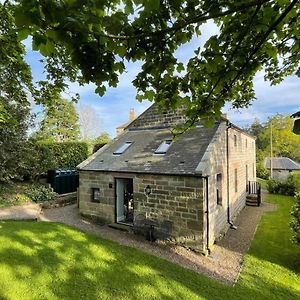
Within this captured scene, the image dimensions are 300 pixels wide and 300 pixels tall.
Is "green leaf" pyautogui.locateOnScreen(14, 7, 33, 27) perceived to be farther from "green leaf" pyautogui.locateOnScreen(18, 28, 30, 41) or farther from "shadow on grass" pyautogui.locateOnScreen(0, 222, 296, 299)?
"shadow on grass" pyautogui.locateOnScreen(0, 222, 296, 299)

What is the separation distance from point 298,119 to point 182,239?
806 centimetres

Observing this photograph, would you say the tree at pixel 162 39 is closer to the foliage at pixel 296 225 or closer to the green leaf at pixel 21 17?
the green leaf at pixel 21 17

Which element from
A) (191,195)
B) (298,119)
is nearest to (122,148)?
(191,195)

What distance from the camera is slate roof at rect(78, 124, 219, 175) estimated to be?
33.1 ft

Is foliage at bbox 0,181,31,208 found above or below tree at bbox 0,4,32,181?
below

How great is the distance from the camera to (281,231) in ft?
38.5

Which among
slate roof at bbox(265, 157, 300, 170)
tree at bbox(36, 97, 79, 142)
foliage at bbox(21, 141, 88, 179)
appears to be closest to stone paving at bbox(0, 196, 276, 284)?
foliage at bbox(21, 141, 88, 179)

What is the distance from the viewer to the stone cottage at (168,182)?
30.4 ft

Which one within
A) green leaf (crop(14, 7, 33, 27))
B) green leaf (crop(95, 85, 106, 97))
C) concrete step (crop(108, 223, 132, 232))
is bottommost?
concrete step (crop(108, 223, 132, 232))

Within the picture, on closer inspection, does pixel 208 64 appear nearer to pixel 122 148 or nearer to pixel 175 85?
pixel 175 85

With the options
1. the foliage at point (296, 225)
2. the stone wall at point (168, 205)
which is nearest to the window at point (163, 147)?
the stone wall at point (168, 205)

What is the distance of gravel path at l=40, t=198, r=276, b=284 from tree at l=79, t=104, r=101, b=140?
3409 cm

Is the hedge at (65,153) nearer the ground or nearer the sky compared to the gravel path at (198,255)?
nearer the sky

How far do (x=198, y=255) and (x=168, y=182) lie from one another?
289 cm
